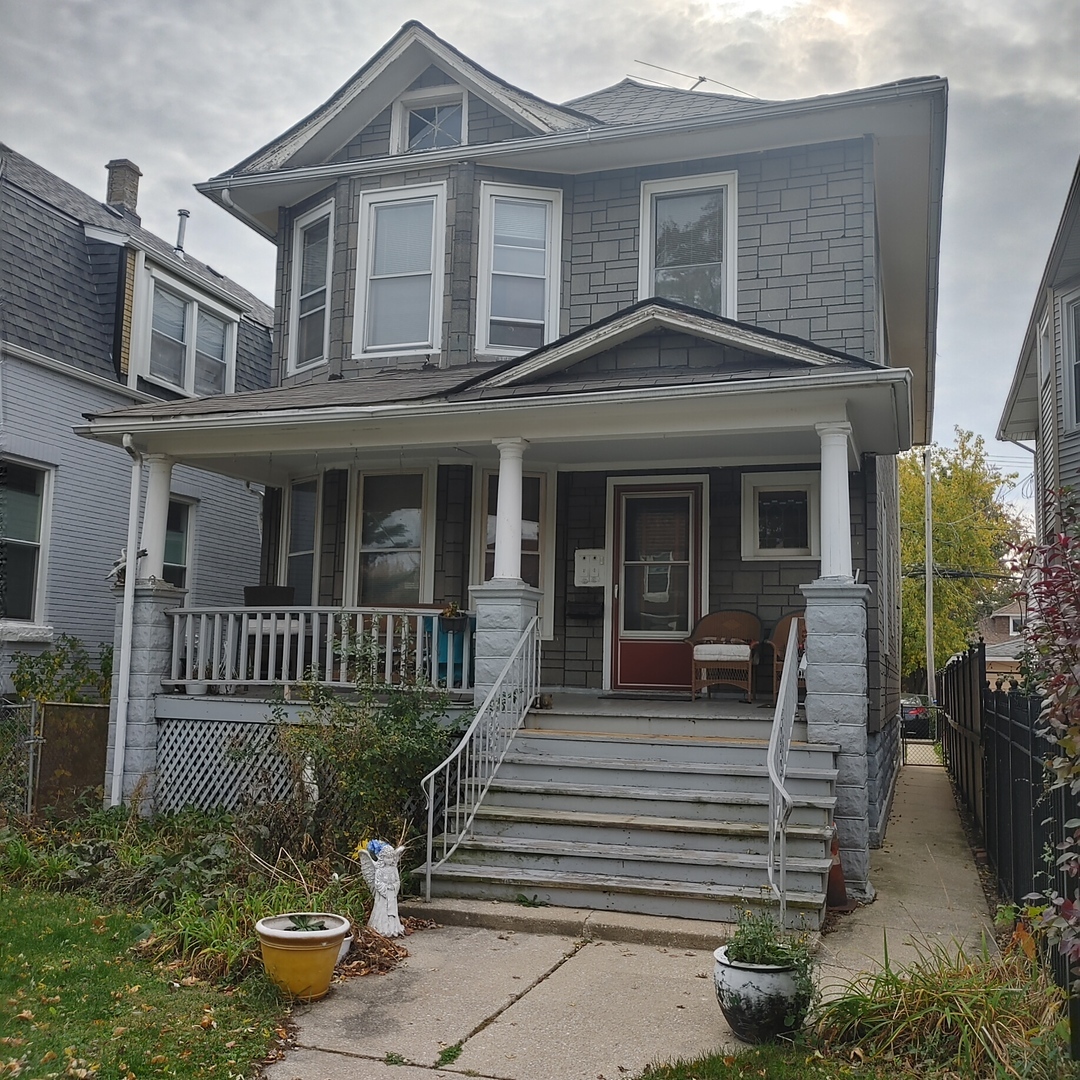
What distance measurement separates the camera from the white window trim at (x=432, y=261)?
11.6 m

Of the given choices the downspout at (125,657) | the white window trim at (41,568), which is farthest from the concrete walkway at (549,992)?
the white window trim at (41,568)

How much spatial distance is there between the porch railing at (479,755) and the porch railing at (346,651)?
1.72 feet

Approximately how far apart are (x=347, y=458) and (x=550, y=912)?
6.07m

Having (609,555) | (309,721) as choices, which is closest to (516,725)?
(309,721)

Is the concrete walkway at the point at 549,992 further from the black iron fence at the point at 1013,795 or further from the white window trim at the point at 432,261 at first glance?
the white window trim at the point at 432,261

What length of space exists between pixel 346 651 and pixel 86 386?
6.84 meters

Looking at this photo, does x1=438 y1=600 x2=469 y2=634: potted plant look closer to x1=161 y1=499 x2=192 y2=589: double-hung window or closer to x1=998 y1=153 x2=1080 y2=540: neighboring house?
x1=161 y1=499 x2=192 y2=589: double-hung window

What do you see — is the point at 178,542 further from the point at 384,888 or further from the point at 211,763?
the point at 384,888

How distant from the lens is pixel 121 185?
1700cm

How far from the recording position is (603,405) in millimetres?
8680

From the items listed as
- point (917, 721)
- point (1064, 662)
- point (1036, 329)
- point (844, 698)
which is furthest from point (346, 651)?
point (917, 721)

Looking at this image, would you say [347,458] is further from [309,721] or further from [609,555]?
[309,721]

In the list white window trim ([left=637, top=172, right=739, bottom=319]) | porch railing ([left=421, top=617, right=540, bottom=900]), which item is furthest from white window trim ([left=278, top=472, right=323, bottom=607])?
white window trim ([left=637, top=172, right=739, bottom=319])

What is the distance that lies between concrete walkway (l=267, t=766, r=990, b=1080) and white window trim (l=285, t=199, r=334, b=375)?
741cm
